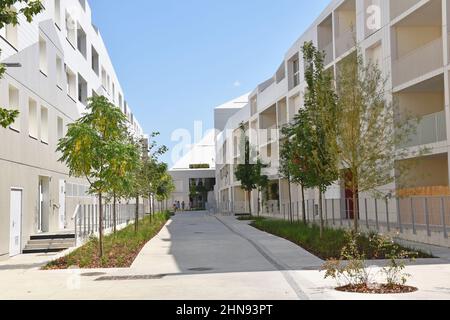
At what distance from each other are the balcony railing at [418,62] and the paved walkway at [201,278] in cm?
942

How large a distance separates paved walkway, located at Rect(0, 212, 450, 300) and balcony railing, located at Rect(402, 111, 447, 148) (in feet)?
25.0

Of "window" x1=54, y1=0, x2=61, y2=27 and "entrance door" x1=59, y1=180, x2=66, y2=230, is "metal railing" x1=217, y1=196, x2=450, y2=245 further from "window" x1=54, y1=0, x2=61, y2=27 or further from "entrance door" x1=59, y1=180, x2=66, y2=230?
"window" x1=54, y1=0, x2=61, y2=27

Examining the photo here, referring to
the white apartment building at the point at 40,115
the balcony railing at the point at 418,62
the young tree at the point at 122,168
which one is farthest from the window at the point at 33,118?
the balcony railing at the point at 418,62

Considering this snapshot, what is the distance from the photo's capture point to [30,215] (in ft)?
63.6

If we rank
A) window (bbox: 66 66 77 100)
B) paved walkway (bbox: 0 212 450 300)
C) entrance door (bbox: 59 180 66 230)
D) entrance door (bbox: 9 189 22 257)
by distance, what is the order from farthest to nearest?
window (bbox: 66 66 77 100), entrance door (bbox: 59 180 66 230), entrance door (bbox: 9 189 22 257), paved walkway (bbox: 0 212 450 300)

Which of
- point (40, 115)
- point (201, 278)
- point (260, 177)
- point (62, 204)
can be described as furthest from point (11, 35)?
point (260, 177)

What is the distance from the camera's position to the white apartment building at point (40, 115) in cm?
1709

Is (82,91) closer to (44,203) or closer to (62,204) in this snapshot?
(62,204)

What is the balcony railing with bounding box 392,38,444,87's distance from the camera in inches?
827

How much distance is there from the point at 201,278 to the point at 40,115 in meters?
12.1

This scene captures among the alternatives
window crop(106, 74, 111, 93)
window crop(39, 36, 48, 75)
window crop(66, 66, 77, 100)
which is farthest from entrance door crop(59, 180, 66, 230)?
window crop(106, 74, 111, 93)

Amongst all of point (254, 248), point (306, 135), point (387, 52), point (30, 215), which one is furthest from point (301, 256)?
point (387, 52)
